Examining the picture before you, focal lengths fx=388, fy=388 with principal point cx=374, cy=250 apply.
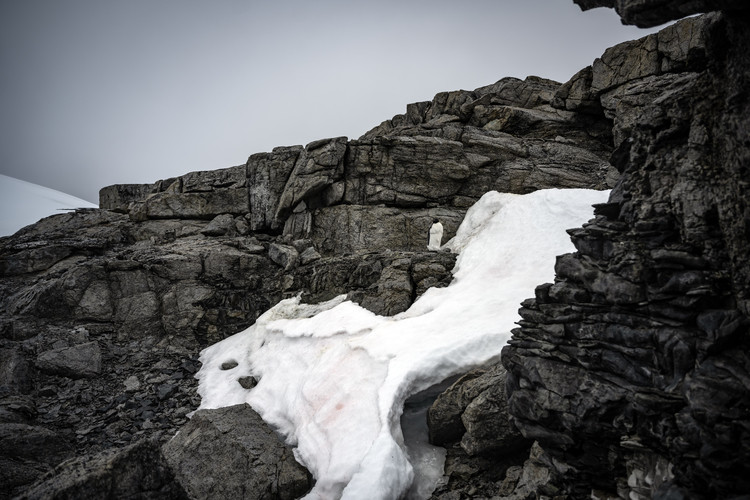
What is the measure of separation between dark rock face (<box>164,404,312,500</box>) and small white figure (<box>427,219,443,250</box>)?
15286 mm

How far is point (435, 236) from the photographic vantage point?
2581 centimetres

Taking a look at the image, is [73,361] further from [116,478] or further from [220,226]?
[116,478]

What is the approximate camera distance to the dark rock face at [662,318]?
20.9 feet

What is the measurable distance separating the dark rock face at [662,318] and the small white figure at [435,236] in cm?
1568

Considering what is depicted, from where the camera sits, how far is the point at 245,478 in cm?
1206

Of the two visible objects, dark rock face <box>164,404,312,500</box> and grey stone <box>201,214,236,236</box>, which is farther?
grey stone <box>201,214,236,236</box>

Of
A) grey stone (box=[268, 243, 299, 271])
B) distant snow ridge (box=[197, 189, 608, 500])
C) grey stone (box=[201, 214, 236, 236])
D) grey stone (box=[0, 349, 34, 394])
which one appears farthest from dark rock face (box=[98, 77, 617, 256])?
grey stone (box=[0, 349, 34, 394])

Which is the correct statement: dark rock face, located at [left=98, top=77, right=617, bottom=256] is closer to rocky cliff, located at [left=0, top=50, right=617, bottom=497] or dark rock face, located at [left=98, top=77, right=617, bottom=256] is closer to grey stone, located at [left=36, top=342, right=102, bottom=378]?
rocky cliff, located at [left=0, top=50, right=617, bottom=497]

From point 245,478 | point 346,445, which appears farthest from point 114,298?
point 346,445

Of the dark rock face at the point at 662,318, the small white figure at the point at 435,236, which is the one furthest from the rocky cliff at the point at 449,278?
the small white figure at the point at 435,236

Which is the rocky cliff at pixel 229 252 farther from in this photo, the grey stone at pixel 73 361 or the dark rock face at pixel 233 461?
the dark rock face at pixel 233 461

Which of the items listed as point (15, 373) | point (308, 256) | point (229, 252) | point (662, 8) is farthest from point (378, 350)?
point (15, 373)

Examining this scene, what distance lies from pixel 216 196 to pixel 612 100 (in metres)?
30.4

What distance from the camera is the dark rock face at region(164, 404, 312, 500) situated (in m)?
11.8
